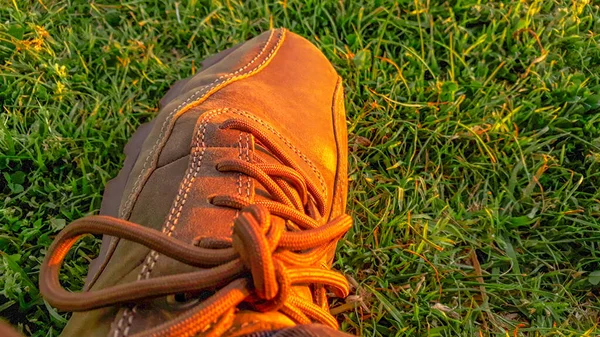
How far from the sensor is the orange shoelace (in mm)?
1076

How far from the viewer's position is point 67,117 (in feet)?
6.01

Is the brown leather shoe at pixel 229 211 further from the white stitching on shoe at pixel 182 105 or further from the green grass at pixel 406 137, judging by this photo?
the green grass at pixel 406 137

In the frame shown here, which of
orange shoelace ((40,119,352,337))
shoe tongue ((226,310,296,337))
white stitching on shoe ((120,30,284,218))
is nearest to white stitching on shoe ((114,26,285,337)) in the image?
white stitching on shoe ((120,30,284,218))

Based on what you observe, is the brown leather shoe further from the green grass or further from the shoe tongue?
the green grass

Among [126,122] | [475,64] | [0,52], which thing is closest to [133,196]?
[126,122]

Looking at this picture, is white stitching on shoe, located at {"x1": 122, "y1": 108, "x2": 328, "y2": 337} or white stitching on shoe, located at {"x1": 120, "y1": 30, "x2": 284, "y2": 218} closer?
white stitching on shoe, located at {"x1": 122, "y1": 108, "x2": 328, "y2": 337}

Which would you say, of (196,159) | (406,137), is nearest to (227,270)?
(196,159)

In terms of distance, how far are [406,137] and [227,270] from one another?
3.21 ft

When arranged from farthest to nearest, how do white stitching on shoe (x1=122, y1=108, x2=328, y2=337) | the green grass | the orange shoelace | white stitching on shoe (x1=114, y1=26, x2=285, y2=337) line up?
the green grass < white stitching on shoe (x1=114, y1=26, x2=285, y2=337) < white stitching on shoe (x1=122, y1=108, x2=328, y2=337) < the orange shoelace

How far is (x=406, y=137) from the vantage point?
6.15ft

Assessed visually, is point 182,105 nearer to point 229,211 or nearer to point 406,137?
point 229,211

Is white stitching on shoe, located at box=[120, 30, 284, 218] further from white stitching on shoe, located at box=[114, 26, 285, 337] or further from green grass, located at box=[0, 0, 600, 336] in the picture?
green grass, located at box=[0, 0, 600, 336]

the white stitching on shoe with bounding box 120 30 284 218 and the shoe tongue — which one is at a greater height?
the white stitching on shoe with bounding box 120 30 284 218

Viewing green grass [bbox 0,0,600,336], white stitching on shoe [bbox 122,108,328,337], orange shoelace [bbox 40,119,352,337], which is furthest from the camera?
green grass [bbox 0,0,600,336]
